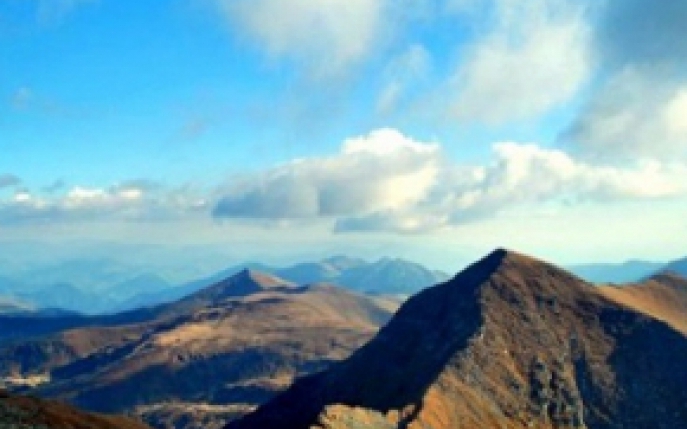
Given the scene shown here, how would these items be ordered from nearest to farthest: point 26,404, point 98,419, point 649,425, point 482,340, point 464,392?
point 26,404 → point 98,419 → point 464,392 → point 649,425 → point 482,340

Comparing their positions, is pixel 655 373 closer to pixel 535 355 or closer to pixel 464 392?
pixel 535 355

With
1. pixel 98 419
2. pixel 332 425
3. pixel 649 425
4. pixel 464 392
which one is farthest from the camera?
pixel 649 425

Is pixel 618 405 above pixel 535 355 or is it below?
below

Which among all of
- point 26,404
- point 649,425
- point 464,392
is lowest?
point 649,425

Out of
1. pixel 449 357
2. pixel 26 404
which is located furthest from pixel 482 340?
pixel 26 404

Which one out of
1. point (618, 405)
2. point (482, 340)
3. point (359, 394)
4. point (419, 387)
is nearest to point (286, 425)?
point (359, 394)

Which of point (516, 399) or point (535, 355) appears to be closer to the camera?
point (516, 399)

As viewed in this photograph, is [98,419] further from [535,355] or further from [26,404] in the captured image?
[535,355]
